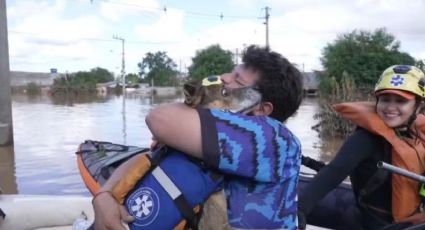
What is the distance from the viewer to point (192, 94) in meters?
1.62

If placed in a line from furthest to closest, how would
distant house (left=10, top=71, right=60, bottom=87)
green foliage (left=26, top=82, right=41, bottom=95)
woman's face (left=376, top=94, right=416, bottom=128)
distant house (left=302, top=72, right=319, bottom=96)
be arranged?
distant house (left=10, top=71, right=60, bottom=87)
green foliage (left=26, top=82, right=41, bottom=95)
woman's face (left=376, top=94, right=416, bottom=128)
distant house (left=302, top=72, right=319, bottom=96)

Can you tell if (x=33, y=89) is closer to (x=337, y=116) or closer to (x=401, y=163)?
(x=337, y=116)

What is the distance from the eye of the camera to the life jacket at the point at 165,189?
5.03 feet

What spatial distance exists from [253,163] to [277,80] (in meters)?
0.31

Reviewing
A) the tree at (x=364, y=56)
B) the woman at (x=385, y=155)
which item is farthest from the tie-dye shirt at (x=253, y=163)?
the tree at (x=364, y=56)

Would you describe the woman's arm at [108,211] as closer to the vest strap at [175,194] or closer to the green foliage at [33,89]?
the vest strap at [175,194]

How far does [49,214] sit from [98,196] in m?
1.60

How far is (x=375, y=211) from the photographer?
266 cm

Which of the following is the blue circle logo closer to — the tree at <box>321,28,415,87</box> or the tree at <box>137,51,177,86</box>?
the tree at <box>321,28,415,87</box>

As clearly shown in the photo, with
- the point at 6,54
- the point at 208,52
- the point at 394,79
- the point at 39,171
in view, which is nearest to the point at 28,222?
the point at 394,79

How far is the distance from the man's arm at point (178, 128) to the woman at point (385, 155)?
1.14 m

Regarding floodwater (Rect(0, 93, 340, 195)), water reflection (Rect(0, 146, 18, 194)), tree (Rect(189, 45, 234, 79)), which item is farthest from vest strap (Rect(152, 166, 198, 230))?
tree (Rect(189, 45, 234, 79))

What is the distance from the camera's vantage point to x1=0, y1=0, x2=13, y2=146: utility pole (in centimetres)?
1054

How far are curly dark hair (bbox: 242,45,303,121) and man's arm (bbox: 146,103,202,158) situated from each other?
28 centimetres
